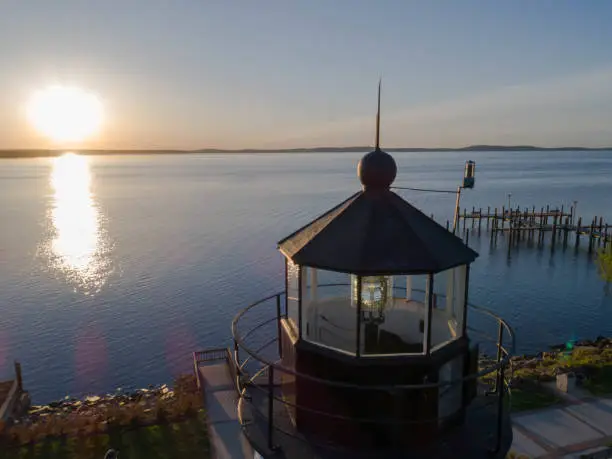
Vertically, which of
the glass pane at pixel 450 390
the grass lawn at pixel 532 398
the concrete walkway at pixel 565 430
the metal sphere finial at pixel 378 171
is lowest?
the grass lawn at pixel 532 398

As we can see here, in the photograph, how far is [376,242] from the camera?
252 inches

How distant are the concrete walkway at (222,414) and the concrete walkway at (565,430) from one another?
9.09 m

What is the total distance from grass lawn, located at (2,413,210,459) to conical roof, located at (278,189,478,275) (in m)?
12.4

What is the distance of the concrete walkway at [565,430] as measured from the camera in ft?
48.9

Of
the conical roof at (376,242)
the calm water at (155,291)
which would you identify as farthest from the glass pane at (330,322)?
the calm water at (155,291)

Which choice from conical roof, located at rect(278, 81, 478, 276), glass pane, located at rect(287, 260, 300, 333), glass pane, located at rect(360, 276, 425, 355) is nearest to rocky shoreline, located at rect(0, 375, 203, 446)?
glass pane, located at rect(287, 260, 300, 333)

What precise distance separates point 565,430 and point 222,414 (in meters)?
12.5

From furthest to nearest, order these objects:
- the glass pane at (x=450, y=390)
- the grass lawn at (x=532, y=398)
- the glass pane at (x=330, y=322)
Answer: the grass lawn at (x=532, y=398)
the glass pane at (x=330, y=322)
the glass pane at (x=450, y=390)

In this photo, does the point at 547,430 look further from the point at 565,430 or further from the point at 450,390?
the point at 450,390

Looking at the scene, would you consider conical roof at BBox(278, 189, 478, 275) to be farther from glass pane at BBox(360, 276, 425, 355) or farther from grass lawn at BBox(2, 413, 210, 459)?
grass lawn at BBox(2, 413, 210, 459)

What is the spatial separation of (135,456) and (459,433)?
43.4ft

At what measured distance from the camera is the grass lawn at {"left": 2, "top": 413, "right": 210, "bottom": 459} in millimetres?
16219

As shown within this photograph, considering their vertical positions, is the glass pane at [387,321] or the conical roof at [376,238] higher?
the conical roof at [376,238]

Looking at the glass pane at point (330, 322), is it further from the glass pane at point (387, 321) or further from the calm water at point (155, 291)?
the calm water at point (155, 291)
